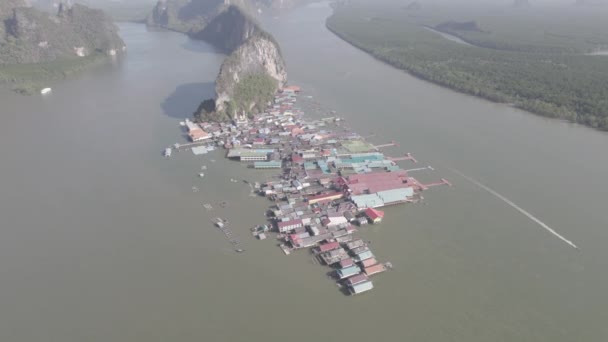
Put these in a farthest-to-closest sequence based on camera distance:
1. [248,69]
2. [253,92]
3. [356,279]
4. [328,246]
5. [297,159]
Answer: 1. [248,69]
2. [253,92]
3. [297,159]
4. [328,246]
5. [356,279]

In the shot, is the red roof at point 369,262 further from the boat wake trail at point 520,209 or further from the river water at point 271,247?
the boat wake trail at point 520,209

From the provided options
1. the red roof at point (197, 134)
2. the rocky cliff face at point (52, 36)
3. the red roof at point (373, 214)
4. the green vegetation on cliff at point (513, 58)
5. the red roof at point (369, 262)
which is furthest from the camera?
the rocky cliff face at point (52, 36)

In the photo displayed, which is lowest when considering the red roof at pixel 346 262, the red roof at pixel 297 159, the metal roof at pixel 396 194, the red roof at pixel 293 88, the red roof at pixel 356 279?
the red roof at pixel 356 279

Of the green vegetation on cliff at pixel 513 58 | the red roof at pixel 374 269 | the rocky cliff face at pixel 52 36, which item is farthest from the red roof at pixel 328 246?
the rocky cliff face at pixel 52 36

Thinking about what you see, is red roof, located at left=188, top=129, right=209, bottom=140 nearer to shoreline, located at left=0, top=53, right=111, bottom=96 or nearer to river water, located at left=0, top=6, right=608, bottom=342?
river water, located at left=0, top=6, right=608, bottom=342

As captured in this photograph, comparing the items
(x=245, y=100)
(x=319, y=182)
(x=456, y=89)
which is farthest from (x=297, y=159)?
(x=456, y=89)

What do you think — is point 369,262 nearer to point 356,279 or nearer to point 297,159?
point 356,279
